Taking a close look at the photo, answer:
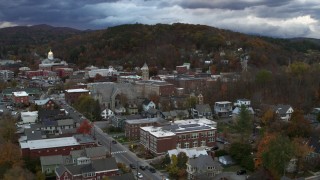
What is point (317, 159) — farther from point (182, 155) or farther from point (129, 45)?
point (129, 45)

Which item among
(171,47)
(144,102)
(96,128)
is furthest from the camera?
(171,47)

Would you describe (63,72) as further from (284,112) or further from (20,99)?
(284,112)

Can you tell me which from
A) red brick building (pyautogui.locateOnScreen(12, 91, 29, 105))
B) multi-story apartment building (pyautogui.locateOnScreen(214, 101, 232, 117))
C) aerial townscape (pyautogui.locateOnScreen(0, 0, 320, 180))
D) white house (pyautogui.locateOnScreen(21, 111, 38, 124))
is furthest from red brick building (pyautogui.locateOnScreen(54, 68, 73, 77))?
multi-story apartment building (pyautogui.locateOnScreen(214, 101, 232, 117))

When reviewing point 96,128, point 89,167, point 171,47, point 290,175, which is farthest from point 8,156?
point 171,47

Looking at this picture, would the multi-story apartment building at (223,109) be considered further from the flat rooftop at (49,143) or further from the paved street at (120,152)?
the flat rooftop at (49,143)

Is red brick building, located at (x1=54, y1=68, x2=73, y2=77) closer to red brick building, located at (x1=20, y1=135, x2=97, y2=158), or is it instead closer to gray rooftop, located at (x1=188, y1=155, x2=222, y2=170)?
red brick building, located at (x1=20, y1=135, x2=97, y2=158)

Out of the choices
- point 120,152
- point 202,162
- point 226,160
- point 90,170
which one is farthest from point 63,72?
point 202,162
